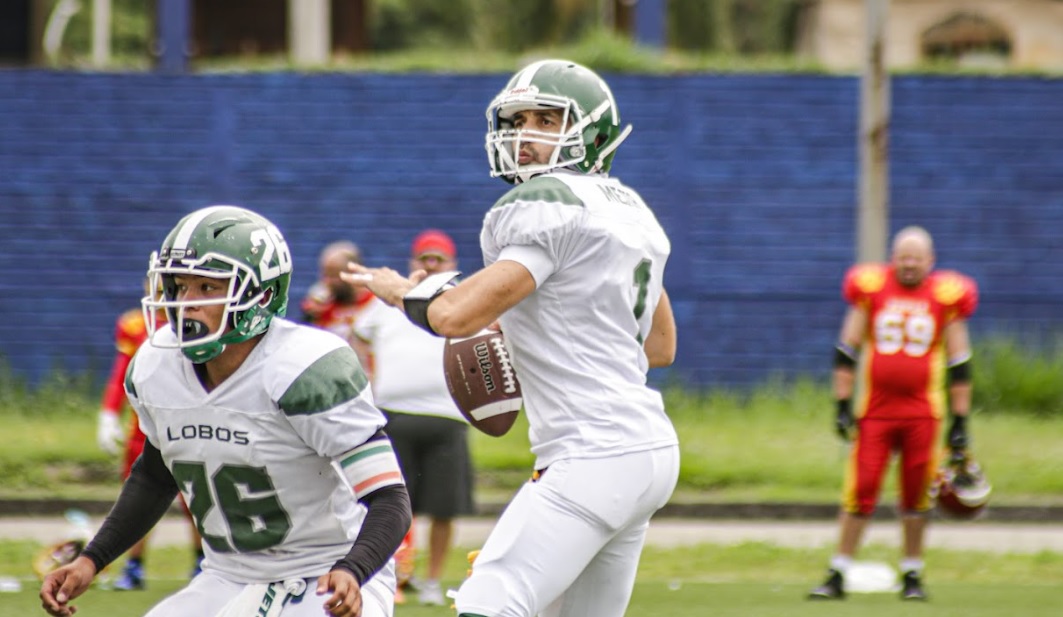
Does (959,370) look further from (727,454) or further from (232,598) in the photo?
(232,598)

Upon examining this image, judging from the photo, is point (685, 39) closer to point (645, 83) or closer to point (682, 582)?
point (645, 83)

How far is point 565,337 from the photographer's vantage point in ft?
13.9

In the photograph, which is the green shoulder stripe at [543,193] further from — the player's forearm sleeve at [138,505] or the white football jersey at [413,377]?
the white football jersey at [413,377]

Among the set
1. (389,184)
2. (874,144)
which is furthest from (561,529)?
(389,184)

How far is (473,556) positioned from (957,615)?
4.60 meters

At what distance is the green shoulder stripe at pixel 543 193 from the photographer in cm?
420

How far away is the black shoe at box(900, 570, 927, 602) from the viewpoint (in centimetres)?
869

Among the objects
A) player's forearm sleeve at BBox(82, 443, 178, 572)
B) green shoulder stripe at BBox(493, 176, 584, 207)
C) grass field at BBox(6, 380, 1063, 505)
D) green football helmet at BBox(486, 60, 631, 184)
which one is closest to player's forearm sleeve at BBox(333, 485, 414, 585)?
player's forearm sleeve at BBox(82, 443, 178, 572)

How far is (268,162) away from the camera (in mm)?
15367

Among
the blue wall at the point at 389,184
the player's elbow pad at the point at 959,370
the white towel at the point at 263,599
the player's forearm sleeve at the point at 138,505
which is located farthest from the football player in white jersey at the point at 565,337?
the blue wall at the point at 389,184

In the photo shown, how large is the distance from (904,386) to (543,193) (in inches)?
199

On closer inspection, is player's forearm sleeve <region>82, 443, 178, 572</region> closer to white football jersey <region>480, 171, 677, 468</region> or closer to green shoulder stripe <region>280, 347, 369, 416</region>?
green shoulder stripe <region>280, 347, 369, 416</region>

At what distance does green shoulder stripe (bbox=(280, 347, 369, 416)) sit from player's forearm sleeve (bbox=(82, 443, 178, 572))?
1.77 feet

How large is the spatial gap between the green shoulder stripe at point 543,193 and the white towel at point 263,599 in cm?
109
